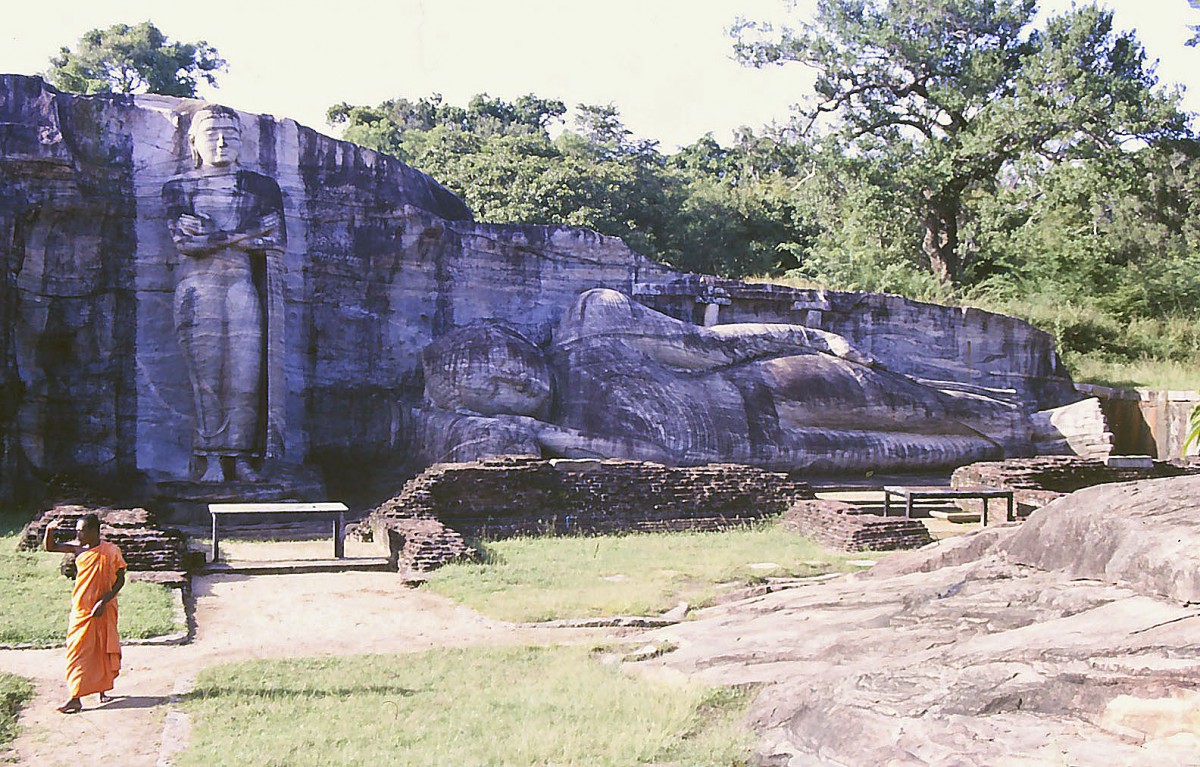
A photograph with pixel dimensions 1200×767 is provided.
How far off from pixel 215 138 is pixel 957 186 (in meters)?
19.7

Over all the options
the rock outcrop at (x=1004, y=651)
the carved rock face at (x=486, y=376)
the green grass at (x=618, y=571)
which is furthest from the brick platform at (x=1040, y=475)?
the rock outcrop at (x=1004, y=651)

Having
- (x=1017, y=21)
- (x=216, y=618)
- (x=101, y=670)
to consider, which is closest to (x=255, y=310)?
(x=216, y=618)

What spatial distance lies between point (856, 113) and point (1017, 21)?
14.5ft

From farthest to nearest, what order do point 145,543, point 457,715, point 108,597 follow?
point 145,543
point 108,597
point 457,715

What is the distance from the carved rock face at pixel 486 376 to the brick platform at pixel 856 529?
13.6 feet

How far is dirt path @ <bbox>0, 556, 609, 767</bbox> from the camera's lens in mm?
5352

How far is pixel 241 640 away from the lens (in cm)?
761

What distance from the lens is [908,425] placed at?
16.6 m

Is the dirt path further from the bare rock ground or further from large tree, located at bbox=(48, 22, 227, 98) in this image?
large tree, located at bbox=(48, 22, 227, 98)

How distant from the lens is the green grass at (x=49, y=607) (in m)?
7.36

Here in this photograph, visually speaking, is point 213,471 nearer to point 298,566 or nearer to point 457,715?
point 298,566

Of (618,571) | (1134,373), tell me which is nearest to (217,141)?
(618,571)

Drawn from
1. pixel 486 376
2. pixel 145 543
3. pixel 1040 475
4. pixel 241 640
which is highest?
pixel 486 376

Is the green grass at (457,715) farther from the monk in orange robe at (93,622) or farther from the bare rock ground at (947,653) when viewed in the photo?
the monk in orange robe at (93,622)
